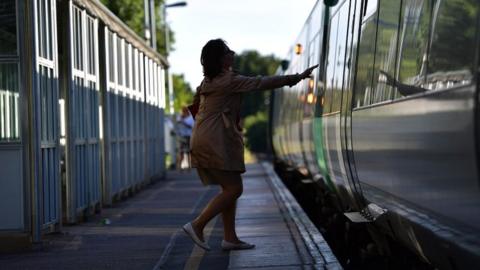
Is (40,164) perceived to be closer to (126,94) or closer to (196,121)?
(196,121)

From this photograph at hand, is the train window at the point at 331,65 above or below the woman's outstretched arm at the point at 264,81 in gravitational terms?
above

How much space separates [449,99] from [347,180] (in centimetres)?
433

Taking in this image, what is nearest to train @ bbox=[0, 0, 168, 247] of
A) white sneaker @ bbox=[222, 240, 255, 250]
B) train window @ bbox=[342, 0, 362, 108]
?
white sneaker @ bbox=[222, 240, 255, 250]

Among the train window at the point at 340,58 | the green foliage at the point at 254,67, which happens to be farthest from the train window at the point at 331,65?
the green foliage at the point at 254,67

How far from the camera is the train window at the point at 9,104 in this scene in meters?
9.79

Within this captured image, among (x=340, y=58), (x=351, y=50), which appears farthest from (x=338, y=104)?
(x=340, y=58)

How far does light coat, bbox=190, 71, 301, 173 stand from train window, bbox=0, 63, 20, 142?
2.41 metres

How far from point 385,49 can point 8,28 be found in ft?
14.8

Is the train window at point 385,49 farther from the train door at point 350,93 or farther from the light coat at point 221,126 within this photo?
the light coat at point 221,126

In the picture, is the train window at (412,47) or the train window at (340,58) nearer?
the train window at (412,47)

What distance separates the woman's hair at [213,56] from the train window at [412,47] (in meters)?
2.35

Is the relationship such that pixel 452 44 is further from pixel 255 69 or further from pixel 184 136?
pixel 255 69

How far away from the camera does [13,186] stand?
32.1 feet

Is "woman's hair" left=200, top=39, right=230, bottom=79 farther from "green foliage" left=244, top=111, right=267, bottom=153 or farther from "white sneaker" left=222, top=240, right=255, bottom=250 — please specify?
"green foliage" left=244, top=111, right=267, bottom=153
